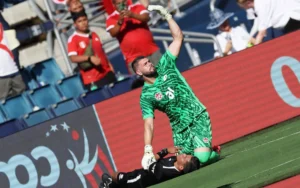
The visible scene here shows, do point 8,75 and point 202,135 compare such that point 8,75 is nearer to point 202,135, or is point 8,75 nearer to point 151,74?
point 151,74

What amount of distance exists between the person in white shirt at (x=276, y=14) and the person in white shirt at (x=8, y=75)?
3737 mm

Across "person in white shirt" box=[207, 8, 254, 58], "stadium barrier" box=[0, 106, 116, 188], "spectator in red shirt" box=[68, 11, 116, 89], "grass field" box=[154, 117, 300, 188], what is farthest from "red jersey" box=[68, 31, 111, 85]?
"grass field" box=[154, 117, 300, 188]

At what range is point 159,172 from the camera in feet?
36.8

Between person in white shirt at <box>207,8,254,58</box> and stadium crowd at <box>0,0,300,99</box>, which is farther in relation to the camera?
person in white shirt at <box>207,8,254,58</box>

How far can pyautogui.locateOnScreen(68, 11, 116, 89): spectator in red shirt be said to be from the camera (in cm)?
1420

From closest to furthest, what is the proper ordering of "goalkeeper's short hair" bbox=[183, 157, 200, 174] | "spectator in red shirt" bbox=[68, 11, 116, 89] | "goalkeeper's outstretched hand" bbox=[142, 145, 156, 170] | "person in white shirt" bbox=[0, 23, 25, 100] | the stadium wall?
"goalkeeper's outstretched hand" bbox=[142, 145, 156, 170] → "goalkeeper's short hair" bbox=[183, 157, 200, 174] → the stadium wall → "spectator in red shirt" bbox=[68, 11, 116, 89] → "person in white shirt" bbox=[0, 23, 25, 100]

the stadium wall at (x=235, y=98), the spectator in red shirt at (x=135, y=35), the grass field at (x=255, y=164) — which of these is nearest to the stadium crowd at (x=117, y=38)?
the spectator in red shirt at (x=135, y=35)

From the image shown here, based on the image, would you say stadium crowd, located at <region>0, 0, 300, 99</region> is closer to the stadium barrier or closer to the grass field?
the stadium barrier

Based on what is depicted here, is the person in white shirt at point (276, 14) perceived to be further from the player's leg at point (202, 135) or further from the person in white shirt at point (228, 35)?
the player's leg at point (202, 135)

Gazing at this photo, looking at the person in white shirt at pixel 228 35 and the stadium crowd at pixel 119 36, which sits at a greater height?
the stadium crowd at pixel 119 36

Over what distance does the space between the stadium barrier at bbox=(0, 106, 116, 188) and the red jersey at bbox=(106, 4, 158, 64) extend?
131 centimetres

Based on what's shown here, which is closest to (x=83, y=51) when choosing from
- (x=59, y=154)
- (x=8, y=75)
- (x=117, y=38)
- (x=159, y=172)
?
(x=117, y=38)

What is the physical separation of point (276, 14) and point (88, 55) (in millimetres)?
2971

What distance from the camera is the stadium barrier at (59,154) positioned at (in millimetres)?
12828
